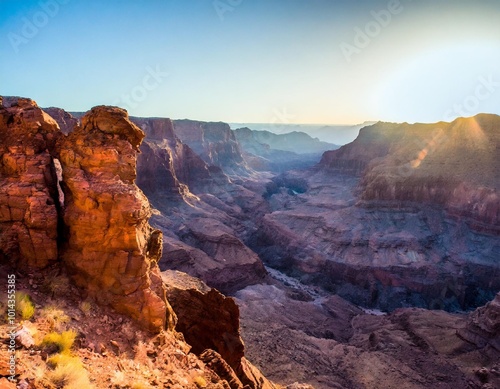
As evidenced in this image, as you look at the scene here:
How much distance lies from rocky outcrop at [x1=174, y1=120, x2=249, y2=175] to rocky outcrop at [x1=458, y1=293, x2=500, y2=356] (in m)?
106

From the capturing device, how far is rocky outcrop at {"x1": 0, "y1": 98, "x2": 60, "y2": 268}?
10219mm

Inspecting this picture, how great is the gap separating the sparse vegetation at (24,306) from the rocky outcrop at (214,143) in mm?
121768

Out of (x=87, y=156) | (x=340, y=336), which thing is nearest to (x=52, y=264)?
(x=87, y=156)

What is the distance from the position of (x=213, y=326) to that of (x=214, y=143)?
434ft

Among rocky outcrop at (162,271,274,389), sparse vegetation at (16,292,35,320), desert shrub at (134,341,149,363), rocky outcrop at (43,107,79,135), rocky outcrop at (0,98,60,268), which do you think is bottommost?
rocky outcrop at (162,271,274,389)

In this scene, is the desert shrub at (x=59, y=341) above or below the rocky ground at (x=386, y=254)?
above

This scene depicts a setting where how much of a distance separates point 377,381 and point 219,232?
40.2 meters

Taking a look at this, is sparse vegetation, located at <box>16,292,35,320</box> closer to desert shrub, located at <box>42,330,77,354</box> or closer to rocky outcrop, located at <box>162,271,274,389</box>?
desert shrub, located at <box>42,330,77,354</box>

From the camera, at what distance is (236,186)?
112m

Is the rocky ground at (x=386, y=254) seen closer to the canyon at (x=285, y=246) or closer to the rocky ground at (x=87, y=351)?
the canyon at (x=285, y=246)

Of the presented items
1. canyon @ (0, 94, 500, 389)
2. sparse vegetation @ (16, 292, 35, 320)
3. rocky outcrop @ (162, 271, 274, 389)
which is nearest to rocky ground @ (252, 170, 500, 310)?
canyon @ (0, 94, 500, 389)

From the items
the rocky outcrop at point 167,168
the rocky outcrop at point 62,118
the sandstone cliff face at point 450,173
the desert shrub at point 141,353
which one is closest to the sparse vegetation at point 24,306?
the desert shrub at point 141,353

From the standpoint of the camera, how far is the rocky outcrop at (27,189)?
1022 centimetres

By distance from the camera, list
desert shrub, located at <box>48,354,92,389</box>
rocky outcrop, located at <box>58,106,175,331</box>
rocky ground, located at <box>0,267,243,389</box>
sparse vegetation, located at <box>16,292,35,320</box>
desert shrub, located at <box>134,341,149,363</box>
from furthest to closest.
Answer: rocky outcrop, located at <box>58,106,175,331</box> → desert shrub, located at <box>134,341,149,363</box> → sparse vegetation, located at <box>16,292,35,320</box> → rocky ground, located at <box>0,267,243,389</box> → desert shrub, located at <box>48,354,92,389</box>
